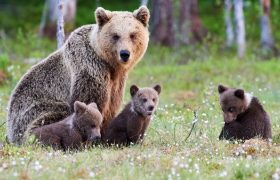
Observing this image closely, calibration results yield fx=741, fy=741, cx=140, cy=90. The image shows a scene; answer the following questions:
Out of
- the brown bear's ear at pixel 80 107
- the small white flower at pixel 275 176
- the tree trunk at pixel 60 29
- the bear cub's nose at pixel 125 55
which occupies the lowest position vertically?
the small white flower at pixel 275 176

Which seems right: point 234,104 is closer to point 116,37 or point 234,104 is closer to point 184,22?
point 116,37

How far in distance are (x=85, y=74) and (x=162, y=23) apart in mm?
20021

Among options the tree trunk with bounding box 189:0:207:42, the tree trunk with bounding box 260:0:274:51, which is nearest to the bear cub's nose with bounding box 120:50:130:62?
the tree trunk with bounding box 260:0:274:51

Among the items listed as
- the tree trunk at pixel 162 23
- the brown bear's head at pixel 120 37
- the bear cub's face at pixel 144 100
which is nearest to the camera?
the bear cub's face at pixel 144 100

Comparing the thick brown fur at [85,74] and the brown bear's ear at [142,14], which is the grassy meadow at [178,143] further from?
the brown bear's ear at [142,14]

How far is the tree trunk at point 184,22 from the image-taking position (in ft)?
90.8

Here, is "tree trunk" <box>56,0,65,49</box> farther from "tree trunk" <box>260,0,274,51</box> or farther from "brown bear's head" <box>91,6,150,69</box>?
"tree trunk" <box>260,0,274,51</box>

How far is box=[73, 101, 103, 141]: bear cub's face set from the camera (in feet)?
31.7

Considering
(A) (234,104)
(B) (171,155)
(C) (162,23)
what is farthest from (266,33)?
(B) (171,155)

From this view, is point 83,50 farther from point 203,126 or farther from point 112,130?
point 203,126

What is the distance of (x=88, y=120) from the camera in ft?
31.7

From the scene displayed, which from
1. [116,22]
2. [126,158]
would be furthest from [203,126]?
[126,158]

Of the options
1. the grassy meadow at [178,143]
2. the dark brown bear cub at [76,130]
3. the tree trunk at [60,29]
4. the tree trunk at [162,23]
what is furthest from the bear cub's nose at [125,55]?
the tree trunk at [162,23]

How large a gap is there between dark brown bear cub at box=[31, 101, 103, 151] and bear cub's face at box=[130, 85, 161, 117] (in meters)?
0.55
